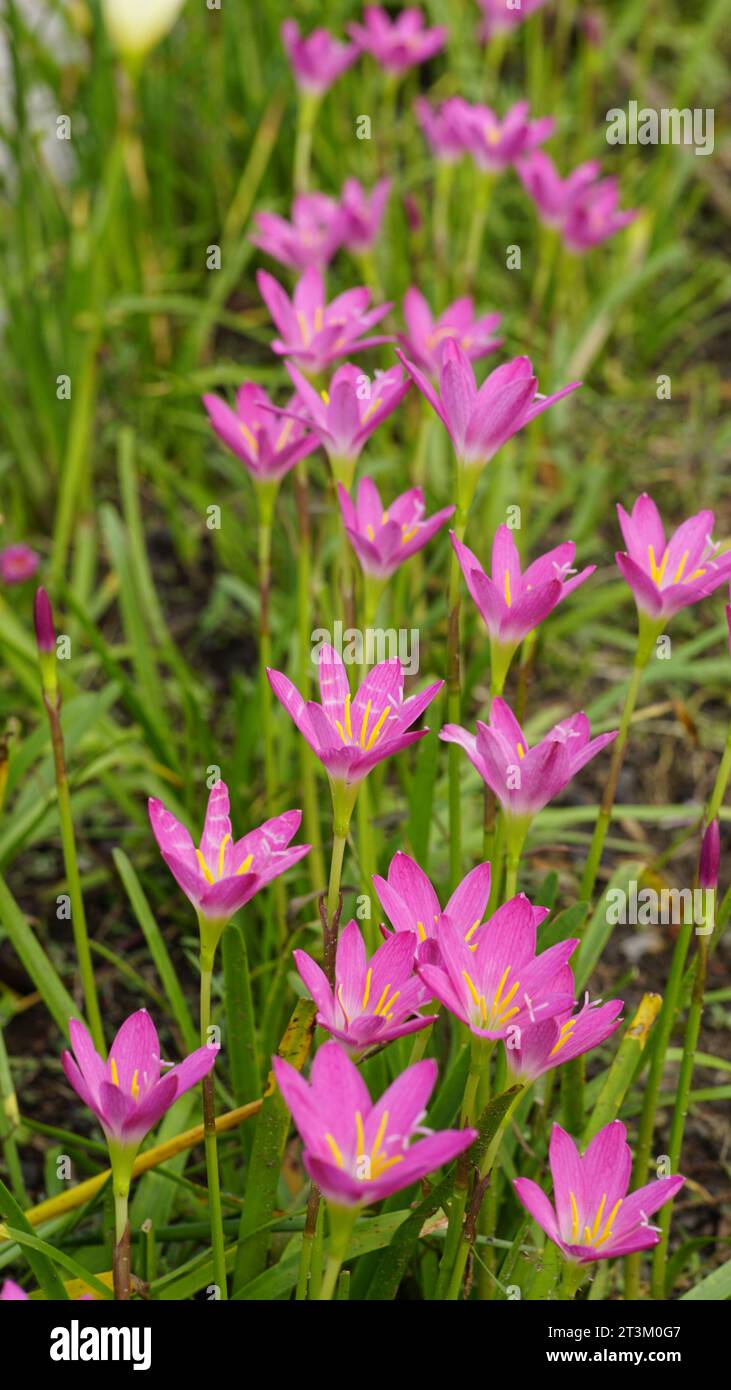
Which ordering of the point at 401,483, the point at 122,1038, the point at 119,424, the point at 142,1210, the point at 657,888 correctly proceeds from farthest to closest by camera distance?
the point at 119,424
the point at 401,483
the point at 657,888
the point at 142,1210
the point at 122,1038

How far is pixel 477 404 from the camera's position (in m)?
1.27

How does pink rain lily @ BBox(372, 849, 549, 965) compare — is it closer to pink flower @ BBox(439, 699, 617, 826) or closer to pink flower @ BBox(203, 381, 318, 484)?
pink flower @ BBox(439, 699, 617, 826)

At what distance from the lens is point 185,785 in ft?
6.50

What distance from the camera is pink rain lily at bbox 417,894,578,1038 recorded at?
100 cm

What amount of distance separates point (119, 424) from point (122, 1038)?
80.4 inches

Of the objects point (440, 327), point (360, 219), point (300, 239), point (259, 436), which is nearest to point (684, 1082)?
point (259, 436)

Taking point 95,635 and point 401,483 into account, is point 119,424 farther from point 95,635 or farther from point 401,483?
point 95,635

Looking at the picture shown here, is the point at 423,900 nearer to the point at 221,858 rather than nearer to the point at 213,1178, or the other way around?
the point at 221,858

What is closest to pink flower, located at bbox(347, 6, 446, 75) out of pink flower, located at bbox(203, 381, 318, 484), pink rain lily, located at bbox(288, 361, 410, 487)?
pink flower, located at bbox(203, 381, 318, 484)

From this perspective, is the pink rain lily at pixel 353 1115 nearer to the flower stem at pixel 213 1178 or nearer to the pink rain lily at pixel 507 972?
the pink rain lily at pixel 507 972

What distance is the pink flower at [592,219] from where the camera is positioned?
8.13 ft

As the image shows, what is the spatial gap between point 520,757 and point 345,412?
1.29ft

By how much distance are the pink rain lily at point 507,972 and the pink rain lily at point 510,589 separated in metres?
0.25
